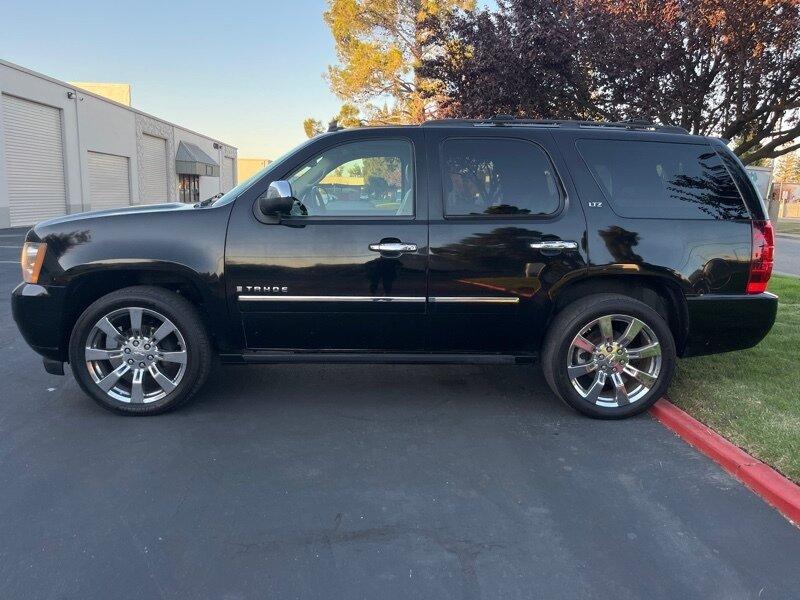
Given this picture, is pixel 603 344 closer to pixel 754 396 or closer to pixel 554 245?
pixel 554 245

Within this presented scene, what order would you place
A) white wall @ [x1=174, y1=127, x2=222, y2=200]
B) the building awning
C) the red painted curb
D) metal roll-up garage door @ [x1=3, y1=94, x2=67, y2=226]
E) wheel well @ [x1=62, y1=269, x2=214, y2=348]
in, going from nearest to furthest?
the red painted curb
wheel well @ [x1=62, y1=269, x2=214, y2=348]
metal roll-up garage door @ [x1=3, y1=94, x2=67, y2=226]
the building awning
white wall @ [x1=174, y1=127, x2=222, y2=200]

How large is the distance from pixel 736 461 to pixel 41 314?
4.48 metres

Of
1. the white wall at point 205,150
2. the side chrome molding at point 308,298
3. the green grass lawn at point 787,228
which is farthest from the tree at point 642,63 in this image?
the white wall at point 205,150

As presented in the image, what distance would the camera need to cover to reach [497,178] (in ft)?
14.3

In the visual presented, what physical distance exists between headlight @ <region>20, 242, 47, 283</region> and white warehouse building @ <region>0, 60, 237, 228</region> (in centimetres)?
2206

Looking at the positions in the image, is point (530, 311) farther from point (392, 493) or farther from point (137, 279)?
point (137, 279)

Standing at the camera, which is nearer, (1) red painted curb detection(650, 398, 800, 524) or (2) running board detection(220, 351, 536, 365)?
(1) red painted curb detection(650, 398, 800, 524)

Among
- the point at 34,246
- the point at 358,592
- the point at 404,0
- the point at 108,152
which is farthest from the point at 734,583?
the point at 108,152

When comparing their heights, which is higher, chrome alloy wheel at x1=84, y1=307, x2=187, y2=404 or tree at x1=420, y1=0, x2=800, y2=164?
tree at x1=420, y1=0, x2=800, y2=164

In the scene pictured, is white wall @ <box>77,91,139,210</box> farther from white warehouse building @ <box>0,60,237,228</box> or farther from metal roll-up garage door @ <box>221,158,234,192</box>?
metal roll-up garage door @ <box>221,158,234,192</box>

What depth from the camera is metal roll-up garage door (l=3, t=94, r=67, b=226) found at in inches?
926

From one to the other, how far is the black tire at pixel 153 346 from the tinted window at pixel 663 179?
2.96 metres

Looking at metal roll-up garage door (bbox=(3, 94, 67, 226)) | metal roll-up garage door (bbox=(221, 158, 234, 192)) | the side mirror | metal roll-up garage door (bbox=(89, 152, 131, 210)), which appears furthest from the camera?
metal roll-up garage door (bbox=(221, 158, 234, 192))

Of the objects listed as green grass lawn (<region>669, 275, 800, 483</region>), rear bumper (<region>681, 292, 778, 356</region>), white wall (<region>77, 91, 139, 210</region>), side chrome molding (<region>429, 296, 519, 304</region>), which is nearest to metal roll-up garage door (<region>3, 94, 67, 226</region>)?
white wall (<region>77, 91, 139, 210</region>)
